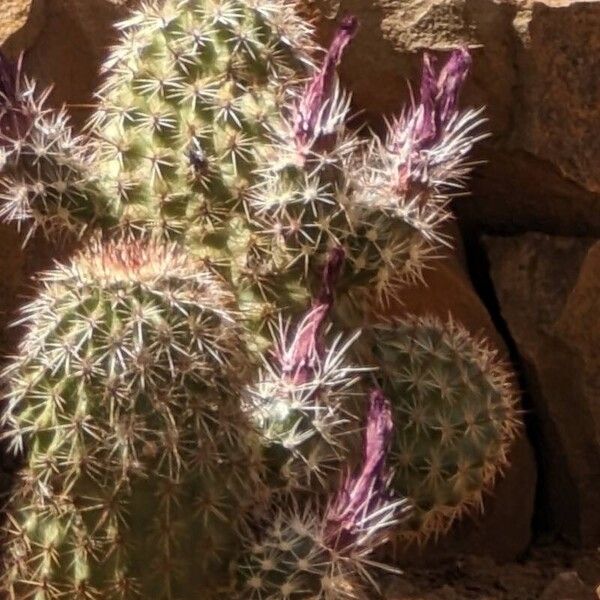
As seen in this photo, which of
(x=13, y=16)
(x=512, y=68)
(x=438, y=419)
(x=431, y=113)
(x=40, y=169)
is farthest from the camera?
(x=512, y=68)

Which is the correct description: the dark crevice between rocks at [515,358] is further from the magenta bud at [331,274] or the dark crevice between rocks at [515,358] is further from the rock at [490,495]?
the magenta bud at [331,274]

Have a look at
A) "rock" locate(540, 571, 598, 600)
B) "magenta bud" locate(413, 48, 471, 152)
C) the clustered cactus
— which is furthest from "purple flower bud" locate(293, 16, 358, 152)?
"rock" locate(540, 571, 598, 600)

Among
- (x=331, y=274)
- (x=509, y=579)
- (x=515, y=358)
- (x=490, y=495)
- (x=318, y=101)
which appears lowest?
(x=509, y=579)

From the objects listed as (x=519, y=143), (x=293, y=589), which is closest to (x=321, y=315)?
(x=293, y=589)

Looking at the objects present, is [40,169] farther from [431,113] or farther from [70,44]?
[70,44]

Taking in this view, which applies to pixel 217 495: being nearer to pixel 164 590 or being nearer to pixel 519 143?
pixel 164 590

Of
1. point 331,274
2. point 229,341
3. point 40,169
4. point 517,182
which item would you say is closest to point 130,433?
point 229,341
